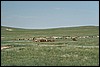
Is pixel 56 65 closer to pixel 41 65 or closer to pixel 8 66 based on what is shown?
pixel 41 65

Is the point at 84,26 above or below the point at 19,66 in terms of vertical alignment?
below

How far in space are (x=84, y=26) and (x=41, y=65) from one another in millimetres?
146024

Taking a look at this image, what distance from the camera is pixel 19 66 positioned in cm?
2008

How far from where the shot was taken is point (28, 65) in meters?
20.7

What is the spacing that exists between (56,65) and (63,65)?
0.57m

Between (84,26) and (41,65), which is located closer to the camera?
(41,65)

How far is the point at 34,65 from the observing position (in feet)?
68.0

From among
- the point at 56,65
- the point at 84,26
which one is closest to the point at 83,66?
the point at 56,65

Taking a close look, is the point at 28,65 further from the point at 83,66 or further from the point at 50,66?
the point at 83,66

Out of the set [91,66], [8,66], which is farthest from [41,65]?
[91,66]

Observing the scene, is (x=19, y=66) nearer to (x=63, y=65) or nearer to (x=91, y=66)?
(x=63, y=65)

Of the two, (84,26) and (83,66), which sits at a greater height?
(83,66)

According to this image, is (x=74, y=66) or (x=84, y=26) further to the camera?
(x=84, y=26)

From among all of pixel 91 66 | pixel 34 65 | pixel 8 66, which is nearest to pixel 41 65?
pixel 34 65
